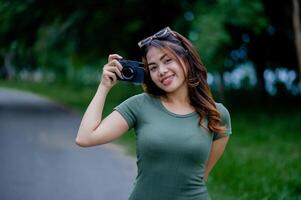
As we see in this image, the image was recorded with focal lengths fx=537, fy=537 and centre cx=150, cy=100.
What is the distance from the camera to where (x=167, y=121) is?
6.52ft

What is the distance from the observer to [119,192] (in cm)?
625

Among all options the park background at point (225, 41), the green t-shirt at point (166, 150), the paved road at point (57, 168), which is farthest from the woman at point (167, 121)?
the park background at point (225, 41)

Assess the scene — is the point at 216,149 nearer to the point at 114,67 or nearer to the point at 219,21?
the point at 114,67

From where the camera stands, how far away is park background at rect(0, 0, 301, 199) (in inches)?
432

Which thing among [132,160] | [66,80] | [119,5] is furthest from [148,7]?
[66,80]

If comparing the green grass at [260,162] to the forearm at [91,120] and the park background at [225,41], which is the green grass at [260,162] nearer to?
the park background at [225,41]

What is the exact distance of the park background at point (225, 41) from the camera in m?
11.0

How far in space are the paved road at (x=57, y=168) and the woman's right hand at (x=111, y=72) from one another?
4007 millimetres

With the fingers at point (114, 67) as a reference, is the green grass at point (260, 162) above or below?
below

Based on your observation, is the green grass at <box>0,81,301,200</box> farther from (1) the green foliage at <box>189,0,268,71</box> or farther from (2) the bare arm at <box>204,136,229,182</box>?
(2) the bare arm at <box>204,136,229,182</box>

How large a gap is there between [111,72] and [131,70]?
0.27 feet

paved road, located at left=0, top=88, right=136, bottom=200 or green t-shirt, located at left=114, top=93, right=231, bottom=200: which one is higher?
green t-shirt, located at left=114, top=93, right=231, bottom=200

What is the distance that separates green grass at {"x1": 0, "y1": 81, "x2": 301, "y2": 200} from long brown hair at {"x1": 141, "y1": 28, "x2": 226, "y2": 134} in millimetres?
3830

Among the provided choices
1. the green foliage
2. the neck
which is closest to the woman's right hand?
the neck
